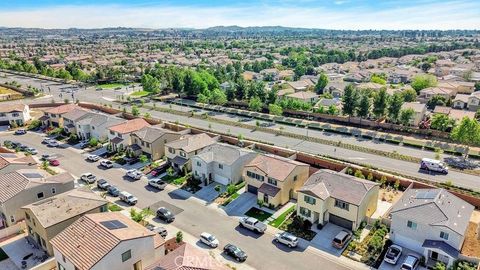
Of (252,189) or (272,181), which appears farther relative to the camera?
(252,189)

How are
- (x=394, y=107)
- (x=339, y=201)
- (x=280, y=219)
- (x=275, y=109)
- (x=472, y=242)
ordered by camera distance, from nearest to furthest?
(x=472, y=242) < (x=339, y=201) < (x=280, y=219) < (x=394, y=107) < (x=275, y=109)

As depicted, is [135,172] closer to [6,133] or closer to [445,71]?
[6,133]

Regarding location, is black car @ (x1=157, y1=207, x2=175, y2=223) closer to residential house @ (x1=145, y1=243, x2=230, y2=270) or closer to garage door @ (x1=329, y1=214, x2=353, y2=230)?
residential house @ (x1=145, y1=243, x2=230, y2=270)

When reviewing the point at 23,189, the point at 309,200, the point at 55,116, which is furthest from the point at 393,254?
the point at 55,116

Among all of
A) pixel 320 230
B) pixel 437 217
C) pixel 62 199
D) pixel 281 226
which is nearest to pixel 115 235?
pixel 62 199

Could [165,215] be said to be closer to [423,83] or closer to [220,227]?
[220,227]

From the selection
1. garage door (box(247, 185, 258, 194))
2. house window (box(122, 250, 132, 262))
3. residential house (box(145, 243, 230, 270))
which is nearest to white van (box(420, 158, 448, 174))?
garage door (box(247, 185, 258, 194))

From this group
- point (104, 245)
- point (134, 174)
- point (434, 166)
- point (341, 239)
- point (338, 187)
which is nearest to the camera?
point (104, 245)
